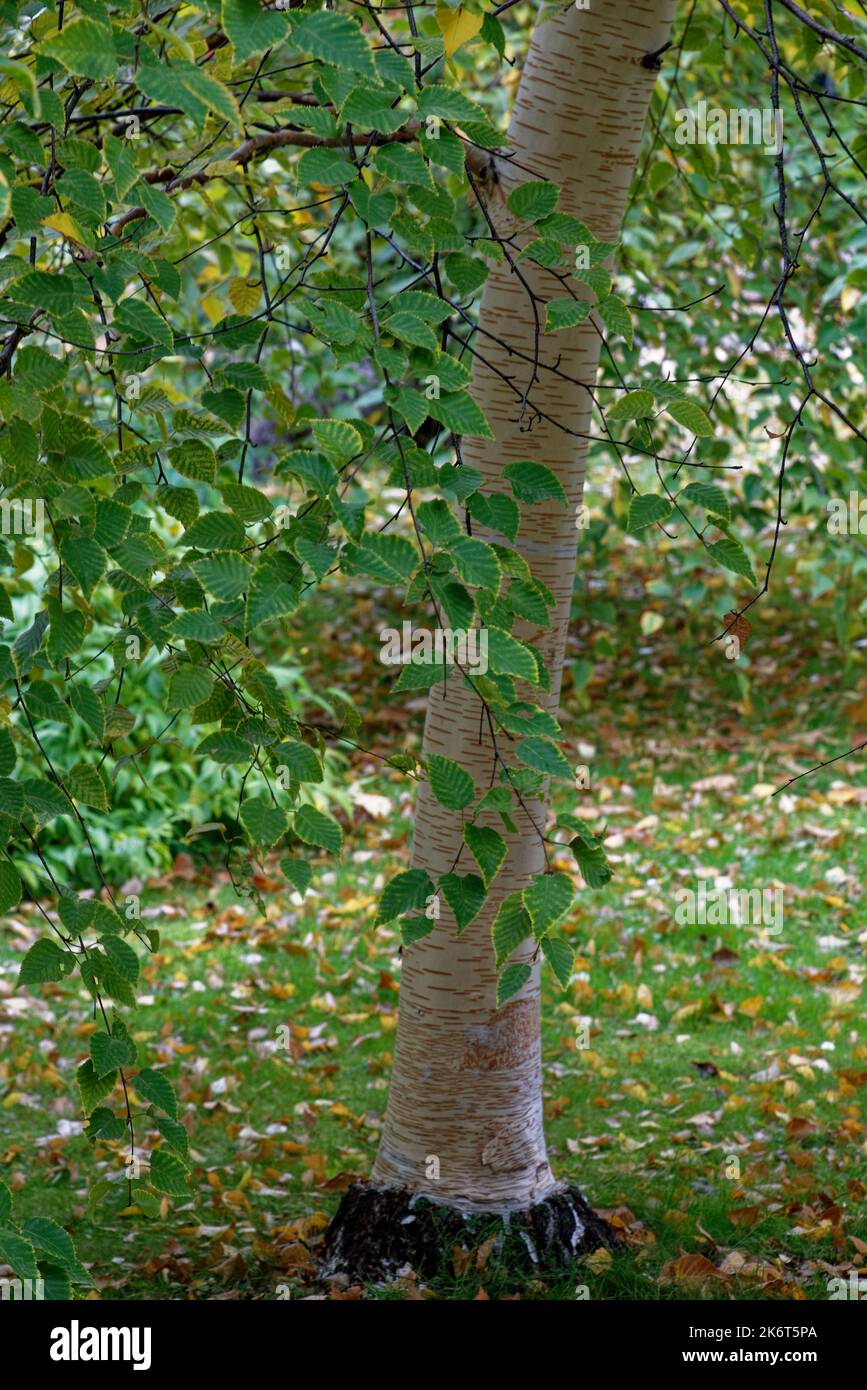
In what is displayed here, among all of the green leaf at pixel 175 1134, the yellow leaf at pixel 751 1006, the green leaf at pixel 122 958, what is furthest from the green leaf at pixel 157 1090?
the yellow leaf at pixel 751 1006

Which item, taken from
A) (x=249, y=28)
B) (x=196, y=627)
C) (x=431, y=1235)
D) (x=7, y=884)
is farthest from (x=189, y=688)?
(x=431, y=1235)

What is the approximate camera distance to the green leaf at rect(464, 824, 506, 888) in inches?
60.9

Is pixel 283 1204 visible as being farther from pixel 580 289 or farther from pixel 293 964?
pixel 580 289

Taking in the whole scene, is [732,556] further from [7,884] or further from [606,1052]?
[606,1052]

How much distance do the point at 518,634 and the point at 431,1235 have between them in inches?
52.0

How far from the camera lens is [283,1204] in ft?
11.0

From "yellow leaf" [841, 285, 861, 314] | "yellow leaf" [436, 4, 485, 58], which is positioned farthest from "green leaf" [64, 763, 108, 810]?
"yellow leaf" [841, 285, 861, 314]

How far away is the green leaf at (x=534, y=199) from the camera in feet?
5.33

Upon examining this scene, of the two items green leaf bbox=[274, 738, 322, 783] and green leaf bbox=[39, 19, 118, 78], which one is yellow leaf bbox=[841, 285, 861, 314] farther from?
green leaf bbox=[39, 19, 118, 78]

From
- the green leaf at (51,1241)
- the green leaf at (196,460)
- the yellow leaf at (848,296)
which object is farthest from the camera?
the yellow leaf at (848,296)

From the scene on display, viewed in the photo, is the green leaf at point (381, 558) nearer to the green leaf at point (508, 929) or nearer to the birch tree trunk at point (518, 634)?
the green leaf at point (508, 929)

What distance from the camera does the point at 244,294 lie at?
2.45m

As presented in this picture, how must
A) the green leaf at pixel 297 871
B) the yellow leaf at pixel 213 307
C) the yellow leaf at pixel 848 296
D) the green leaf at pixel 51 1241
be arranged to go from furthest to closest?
the yellow leaf at pixel 848 296, the yellow leaf at pixel 213 307, the green leaf at pixel 297 871, the green leaf at pixel 51 1241

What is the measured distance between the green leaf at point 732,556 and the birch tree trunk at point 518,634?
0.77 meters
